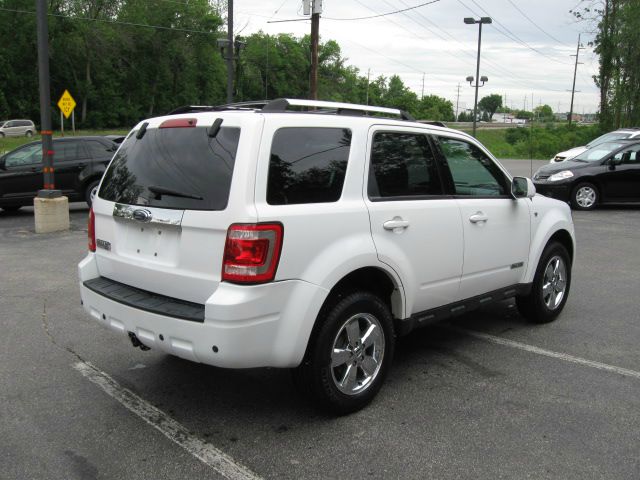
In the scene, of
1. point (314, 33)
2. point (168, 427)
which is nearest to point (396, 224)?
point (168, 427)

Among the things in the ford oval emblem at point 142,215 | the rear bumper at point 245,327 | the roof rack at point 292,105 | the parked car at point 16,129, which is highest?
the parked car at point 16,129

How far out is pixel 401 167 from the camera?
14.0 feet

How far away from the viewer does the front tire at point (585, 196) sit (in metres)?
14.6

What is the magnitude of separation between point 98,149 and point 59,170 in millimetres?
1025

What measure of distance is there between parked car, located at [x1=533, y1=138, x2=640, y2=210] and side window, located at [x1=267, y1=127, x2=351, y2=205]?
12115 mm

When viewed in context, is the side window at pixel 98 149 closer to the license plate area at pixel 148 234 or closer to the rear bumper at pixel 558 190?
the rear bumper at pixel 558 190

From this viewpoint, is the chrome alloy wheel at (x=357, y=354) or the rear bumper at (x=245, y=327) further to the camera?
the chrome alloy wheel at (x=357, y=354)

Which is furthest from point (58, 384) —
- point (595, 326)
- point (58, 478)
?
point (595, 326)

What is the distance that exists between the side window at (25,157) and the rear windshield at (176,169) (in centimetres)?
1077

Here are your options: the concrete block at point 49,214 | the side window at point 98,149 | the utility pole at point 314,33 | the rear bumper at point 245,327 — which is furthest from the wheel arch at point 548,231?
the utility pole at point 314,33

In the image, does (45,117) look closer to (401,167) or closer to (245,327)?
(401,167)

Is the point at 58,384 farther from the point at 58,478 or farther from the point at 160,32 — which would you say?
the point at 160,32

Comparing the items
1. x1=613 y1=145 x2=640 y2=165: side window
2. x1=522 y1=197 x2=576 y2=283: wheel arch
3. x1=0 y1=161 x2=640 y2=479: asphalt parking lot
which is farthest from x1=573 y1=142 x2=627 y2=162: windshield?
x1=0 y1=161 x2=640 y2=479: asphalt parking lot

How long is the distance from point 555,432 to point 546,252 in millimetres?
2294
